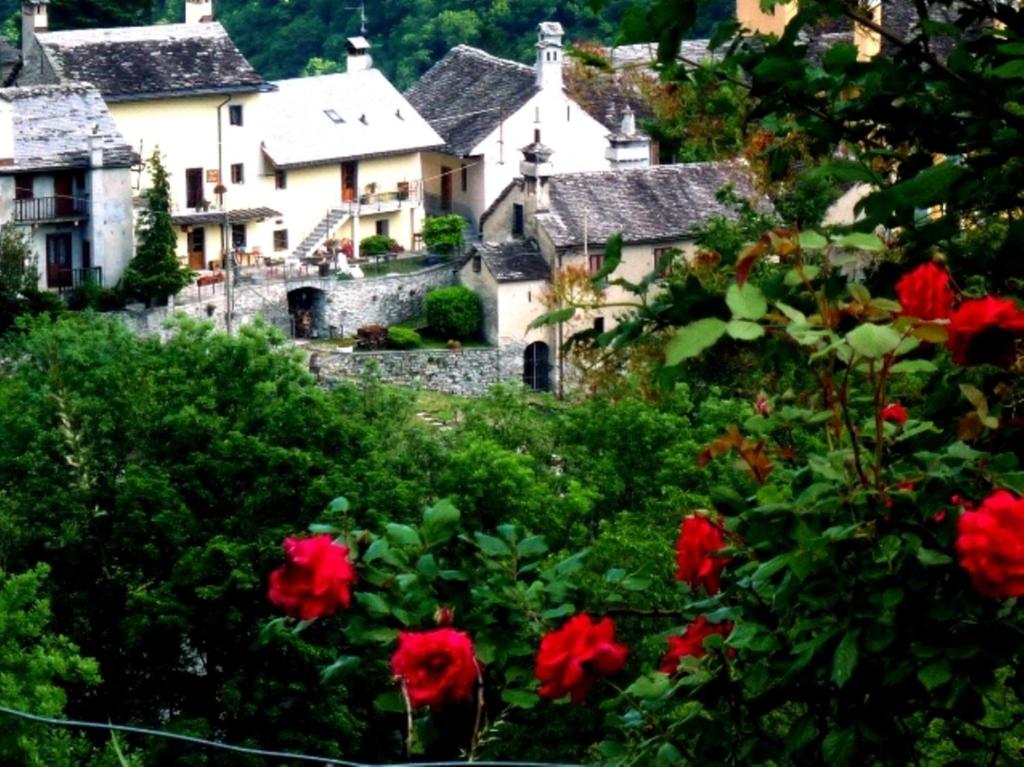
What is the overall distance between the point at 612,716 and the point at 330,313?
48520mm

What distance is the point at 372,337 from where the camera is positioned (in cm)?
5466

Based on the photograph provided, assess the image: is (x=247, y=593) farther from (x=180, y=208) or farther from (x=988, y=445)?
(x=180, y=208)

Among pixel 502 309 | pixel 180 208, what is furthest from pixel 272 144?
pixel 502 309

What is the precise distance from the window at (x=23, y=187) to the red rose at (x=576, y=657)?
4931 cm

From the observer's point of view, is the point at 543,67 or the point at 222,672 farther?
the point at 543,67

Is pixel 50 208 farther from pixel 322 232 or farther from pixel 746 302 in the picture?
pixel 746 302

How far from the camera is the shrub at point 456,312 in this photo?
5466 cm


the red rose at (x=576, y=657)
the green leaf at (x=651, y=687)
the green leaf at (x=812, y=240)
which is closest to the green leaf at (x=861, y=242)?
the green leaf at (x=812, y=240)

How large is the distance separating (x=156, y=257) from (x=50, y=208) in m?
2.90

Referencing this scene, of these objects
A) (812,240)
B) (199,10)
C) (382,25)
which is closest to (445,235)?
(199,10)

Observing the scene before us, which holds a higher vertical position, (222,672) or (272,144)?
(272,144)

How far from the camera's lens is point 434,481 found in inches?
1185

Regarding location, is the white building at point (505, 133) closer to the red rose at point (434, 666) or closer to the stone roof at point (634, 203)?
the stone roof at point (634, 203)

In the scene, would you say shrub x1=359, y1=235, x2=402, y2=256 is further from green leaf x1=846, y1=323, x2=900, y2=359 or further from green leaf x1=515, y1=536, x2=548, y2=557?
green leaf x1=846, y1=323, x2=900, y2=359
